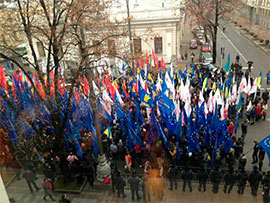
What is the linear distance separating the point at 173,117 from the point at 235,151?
3195mm

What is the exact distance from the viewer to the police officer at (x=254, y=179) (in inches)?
362

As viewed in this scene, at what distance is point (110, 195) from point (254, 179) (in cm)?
565

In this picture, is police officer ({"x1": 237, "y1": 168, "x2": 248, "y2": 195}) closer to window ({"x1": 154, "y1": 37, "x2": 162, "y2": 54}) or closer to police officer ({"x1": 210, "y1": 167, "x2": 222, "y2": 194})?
police officer ({"x1": 210, "y1": 167, "x2": 222, "y2": 194})

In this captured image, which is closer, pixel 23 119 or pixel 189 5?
pixel 23 119

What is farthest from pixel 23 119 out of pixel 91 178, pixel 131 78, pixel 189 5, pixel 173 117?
pixel 189 5

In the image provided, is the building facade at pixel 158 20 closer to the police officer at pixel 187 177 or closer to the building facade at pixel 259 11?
the police officer at pixel 187 177

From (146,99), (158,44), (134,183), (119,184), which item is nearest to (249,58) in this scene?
A: (158,44)

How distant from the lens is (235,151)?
37.0 feet

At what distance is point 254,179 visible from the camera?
9266 millimetres

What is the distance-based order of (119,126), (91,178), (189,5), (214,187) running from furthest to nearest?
(189,5) < (119,126) < (91,178) < (214,187)

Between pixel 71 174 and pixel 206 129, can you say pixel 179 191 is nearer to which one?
pixel 206 129

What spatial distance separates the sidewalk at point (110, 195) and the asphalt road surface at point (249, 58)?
7.39 ft

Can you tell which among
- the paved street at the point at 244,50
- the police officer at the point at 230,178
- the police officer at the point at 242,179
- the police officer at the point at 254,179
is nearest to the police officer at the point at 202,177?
the police officer at the point at 230,178

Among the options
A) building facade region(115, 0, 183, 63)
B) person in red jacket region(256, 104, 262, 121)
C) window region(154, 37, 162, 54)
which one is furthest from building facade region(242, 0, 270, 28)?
person in red jacket region(256, 104, 262, 121)
